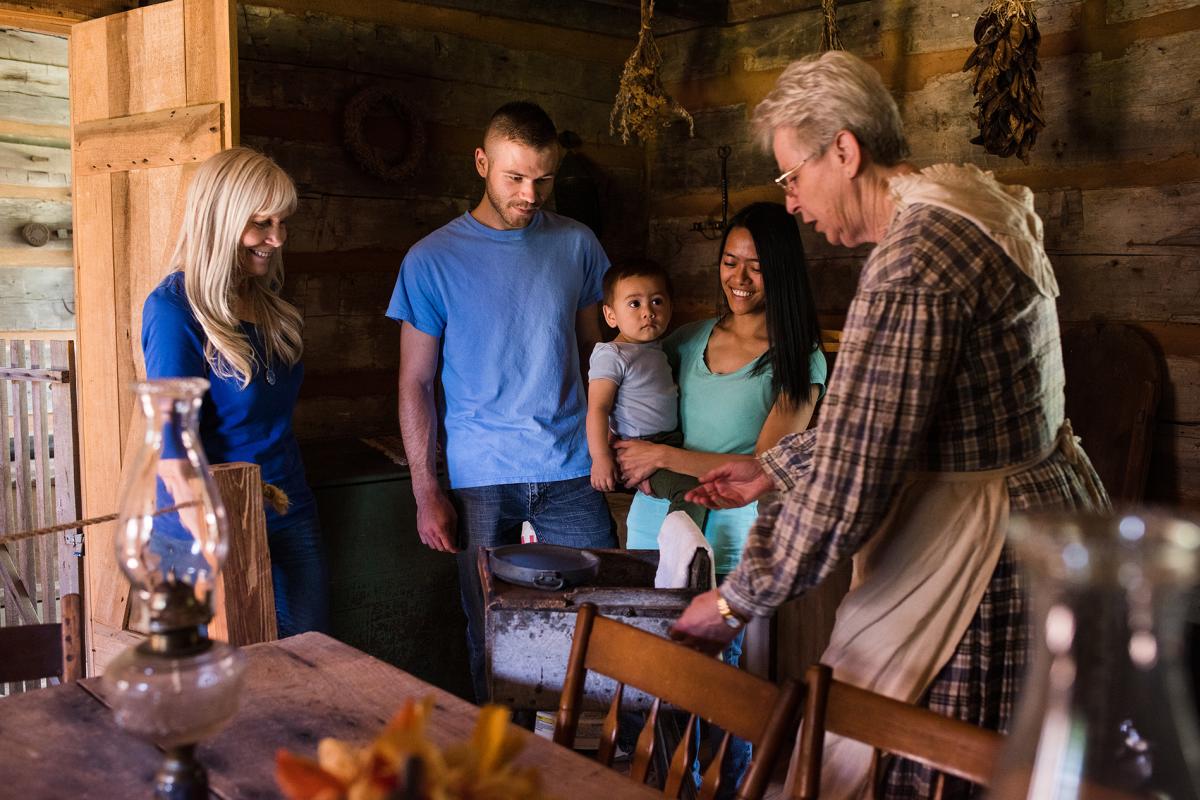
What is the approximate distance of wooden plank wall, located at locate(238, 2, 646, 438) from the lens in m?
3.91

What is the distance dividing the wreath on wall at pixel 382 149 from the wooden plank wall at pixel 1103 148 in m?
1.67

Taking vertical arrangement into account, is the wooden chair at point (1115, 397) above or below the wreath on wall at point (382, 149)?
below

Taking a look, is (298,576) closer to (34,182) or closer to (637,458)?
(637,458)

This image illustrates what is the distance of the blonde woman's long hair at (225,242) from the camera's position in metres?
2.55

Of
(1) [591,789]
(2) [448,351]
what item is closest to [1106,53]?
(2) [448,351]

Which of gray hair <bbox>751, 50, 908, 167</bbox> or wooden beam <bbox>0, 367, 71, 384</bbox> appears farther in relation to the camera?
wooden beam <bbox>0, 367, 71, 384</bbox>

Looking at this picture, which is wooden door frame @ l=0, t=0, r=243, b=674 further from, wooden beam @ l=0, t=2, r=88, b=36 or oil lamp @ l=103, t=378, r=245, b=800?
oil lamp @ l=103, t=378, r=245, b=800

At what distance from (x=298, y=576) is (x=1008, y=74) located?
2709 mm

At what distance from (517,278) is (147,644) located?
6.85 ft

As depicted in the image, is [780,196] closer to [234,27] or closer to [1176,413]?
[1176,413]

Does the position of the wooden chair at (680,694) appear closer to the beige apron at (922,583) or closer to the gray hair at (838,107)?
the beige apron at (922,583)

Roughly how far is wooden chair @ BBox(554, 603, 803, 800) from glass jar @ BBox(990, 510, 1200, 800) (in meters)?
0.74

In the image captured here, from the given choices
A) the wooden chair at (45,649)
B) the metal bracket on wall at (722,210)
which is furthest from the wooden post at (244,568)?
the metal bracket on wall at (722,210)

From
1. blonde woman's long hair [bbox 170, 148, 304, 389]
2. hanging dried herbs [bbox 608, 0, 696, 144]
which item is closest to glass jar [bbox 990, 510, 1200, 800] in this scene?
blonde woman's long hair [bbox 170, 148, 304, 389]
